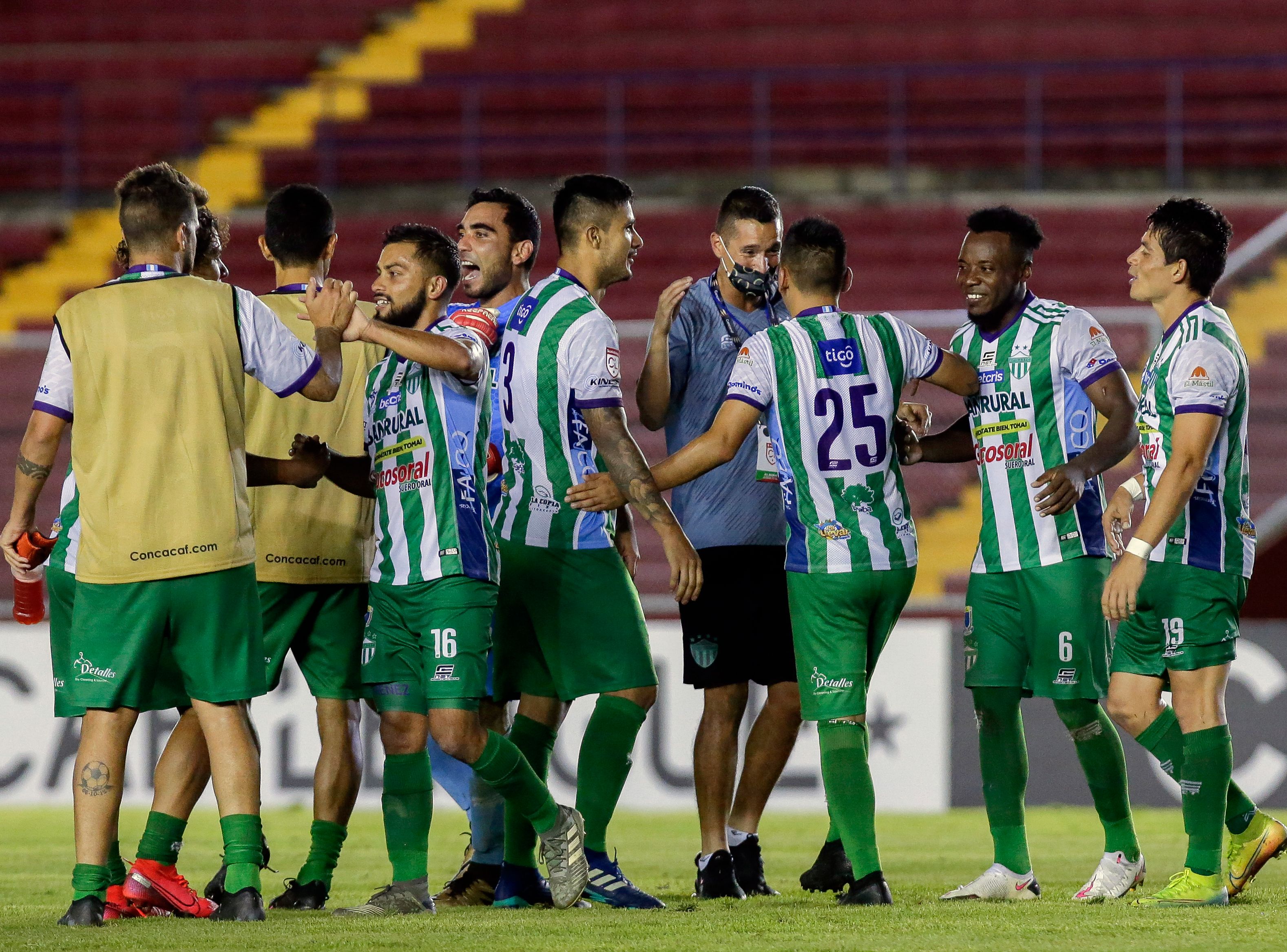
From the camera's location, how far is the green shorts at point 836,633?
5.74 meters

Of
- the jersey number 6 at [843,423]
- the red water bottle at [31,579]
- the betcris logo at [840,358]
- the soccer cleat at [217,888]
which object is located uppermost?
the betcris logo at [840,358]

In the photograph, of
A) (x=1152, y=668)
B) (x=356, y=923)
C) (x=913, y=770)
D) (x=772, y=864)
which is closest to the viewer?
(x=356, y=923)

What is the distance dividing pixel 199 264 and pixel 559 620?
1.85m

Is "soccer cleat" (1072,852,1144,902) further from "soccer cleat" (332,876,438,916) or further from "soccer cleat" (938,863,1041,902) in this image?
"soccer cleat" (332,876,438,916)

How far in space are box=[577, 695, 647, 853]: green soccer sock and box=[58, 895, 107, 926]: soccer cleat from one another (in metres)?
1.54

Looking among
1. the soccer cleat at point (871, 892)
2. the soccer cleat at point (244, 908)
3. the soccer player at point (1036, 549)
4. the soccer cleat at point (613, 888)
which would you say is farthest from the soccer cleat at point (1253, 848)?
the soccer cleat at point (244, 908)

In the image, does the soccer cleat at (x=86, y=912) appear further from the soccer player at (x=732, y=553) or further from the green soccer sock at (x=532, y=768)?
the soccer player at (x=732, y=553)

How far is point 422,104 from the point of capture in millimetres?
17922

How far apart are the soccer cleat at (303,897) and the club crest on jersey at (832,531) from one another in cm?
199

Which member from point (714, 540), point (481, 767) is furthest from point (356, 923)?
point (714, 540)

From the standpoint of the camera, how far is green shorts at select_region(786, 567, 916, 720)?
574cm

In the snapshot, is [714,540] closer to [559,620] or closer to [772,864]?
[559,620]

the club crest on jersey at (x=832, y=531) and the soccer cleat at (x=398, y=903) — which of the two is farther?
the club crest on jersey at (x=832, y=531)

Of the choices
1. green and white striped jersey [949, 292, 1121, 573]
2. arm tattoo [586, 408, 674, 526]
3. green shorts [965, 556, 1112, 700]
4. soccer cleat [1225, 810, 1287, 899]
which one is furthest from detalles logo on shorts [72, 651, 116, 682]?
soccer cleat [1225, 810, 1287, 899]
